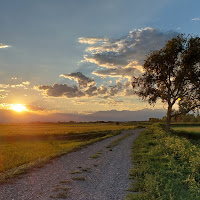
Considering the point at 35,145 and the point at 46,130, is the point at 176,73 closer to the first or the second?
the point at 35,145

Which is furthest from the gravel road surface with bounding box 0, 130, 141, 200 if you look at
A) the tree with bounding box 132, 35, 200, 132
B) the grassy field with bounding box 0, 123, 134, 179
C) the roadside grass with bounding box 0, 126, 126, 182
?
the tree with bounding box 132, 35, 200, 132

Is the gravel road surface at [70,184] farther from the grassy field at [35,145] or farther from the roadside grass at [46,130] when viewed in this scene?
the roadside grass at [46,130]

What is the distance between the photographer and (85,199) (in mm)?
8031

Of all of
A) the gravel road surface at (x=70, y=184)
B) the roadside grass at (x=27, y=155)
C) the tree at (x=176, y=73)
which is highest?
the tree at (x=176, y=73)

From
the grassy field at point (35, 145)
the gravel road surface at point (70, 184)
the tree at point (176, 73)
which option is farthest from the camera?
the tree at point (176, 73)

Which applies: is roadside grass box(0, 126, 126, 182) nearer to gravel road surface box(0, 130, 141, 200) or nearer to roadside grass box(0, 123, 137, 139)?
gravel road surface box(0, 130, 141, 200)

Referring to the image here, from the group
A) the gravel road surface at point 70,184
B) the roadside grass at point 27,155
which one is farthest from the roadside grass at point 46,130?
the gravel road surface at point 70,184

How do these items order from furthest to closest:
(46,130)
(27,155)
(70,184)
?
(46,130)
(27,155)
(70,184)

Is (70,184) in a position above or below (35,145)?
above

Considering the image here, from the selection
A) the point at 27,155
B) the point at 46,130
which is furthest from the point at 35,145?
the point at 46,130

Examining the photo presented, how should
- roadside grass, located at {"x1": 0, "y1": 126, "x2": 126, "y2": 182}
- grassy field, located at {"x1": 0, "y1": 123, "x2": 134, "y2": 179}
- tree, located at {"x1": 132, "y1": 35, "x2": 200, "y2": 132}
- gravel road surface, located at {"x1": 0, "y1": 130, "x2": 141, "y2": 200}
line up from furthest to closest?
1. tree, located at {"x1": 132, "y1": 35, "x2": 200, "y2": 132}
2. grassy field, located at {"x1": 0, "y1": 123, "x2": 134, "y2": 179}
3. roadside grass, located at {"x1": 0, "y1": 126, "x2": 126, "y2": 182}
4. gravel road surface, located at {"x1": 0, "y1": 130, "x2": 141, "y2": 200}

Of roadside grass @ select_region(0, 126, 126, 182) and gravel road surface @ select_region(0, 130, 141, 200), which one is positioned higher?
gravel road surface @ select_region(0, 130, 141, 200)

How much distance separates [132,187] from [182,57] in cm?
3155

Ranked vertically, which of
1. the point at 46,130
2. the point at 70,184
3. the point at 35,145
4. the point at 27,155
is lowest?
the point at 46,130
